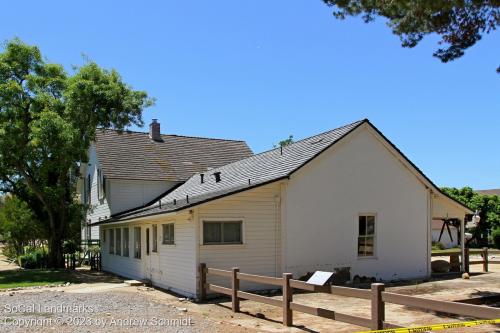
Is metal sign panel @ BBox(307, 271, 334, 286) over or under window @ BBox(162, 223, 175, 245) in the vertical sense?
under

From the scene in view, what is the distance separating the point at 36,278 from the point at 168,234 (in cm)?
782

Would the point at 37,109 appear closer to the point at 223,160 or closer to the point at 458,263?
the point at 223,160

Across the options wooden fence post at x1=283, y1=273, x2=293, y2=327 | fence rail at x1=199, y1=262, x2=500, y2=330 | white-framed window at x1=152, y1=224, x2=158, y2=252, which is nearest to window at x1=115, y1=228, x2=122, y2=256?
white-framed window at x1=152, y1=224, x2=158, y2=252

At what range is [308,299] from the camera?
48.5 ft

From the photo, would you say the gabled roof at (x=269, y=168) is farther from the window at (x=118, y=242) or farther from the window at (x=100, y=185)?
the window at (x=100, y=185)

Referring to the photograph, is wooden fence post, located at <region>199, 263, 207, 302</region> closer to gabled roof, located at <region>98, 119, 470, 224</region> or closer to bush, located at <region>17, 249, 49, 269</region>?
gabled roof, located at <region>98, 119, 470, 224</region>

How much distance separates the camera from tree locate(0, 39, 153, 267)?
2439 centimetres

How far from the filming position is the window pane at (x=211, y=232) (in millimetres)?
15938

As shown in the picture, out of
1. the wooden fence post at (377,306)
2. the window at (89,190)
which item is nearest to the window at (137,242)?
the window at (89,190)

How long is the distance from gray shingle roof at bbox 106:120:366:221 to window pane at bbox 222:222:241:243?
998mm

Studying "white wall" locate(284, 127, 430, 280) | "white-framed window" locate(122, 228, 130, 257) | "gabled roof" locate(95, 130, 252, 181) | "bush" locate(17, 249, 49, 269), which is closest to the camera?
"white wall" locate(284, 127, 430, 280)

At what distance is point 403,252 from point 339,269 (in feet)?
9.70

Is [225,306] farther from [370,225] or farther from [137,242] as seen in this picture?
[137,242]

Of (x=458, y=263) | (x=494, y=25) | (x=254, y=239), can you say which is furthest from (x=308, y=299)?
Answer: (x=458, y=263)
